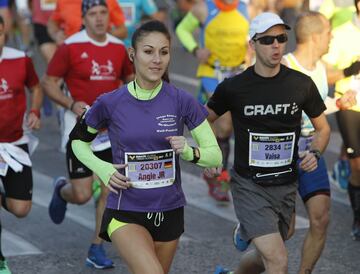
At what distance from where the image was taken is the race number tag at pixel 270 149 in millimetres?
6836

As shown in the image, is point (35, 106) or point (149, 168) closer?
point (149, 168)

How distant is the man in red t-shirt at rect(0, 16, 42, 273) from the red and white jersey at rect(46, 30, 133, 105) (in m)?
0.41

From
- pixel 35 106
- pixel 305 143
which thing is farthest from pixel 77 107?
pixel 305 143

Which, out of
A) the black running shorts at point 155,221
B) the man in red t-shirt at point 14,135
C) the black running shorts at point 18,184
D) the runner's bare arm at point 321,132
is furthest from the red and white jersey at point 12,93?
the runner's bare arm at point 321,132

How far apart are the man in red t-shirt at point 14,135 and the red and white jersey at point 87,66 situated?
0.41 metres

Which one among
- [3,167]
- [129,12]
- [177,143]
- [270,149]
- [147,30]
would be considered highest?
[147,30]

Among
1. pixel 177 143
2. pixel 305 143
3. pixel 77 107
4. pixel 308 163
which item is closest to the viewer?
pixel 177 143

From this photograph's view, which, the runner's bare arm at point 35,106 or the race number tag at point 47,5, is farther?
the race number tag at point 47,5

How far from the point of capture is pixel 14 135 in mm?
8039

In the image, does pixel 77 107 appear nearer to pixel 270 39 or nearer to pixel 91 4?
pixel 91 4

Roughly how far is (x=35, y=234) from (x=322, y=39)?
2.90 meters

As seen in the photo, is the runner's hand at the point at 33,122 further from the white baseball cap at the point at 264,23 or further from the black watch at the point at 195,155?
the black watch at the point at 195,155

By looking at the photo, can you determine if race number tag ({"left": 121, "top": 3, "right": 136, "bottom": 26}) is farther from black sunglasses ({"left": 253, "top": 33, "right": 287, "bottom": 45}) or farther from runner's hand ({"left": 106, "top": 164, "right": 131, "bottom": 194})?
runner's hand ({"left": 106, "top": 164, "right": 131, "bottom": 194})

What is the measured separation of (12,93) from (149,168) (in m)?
2.14
